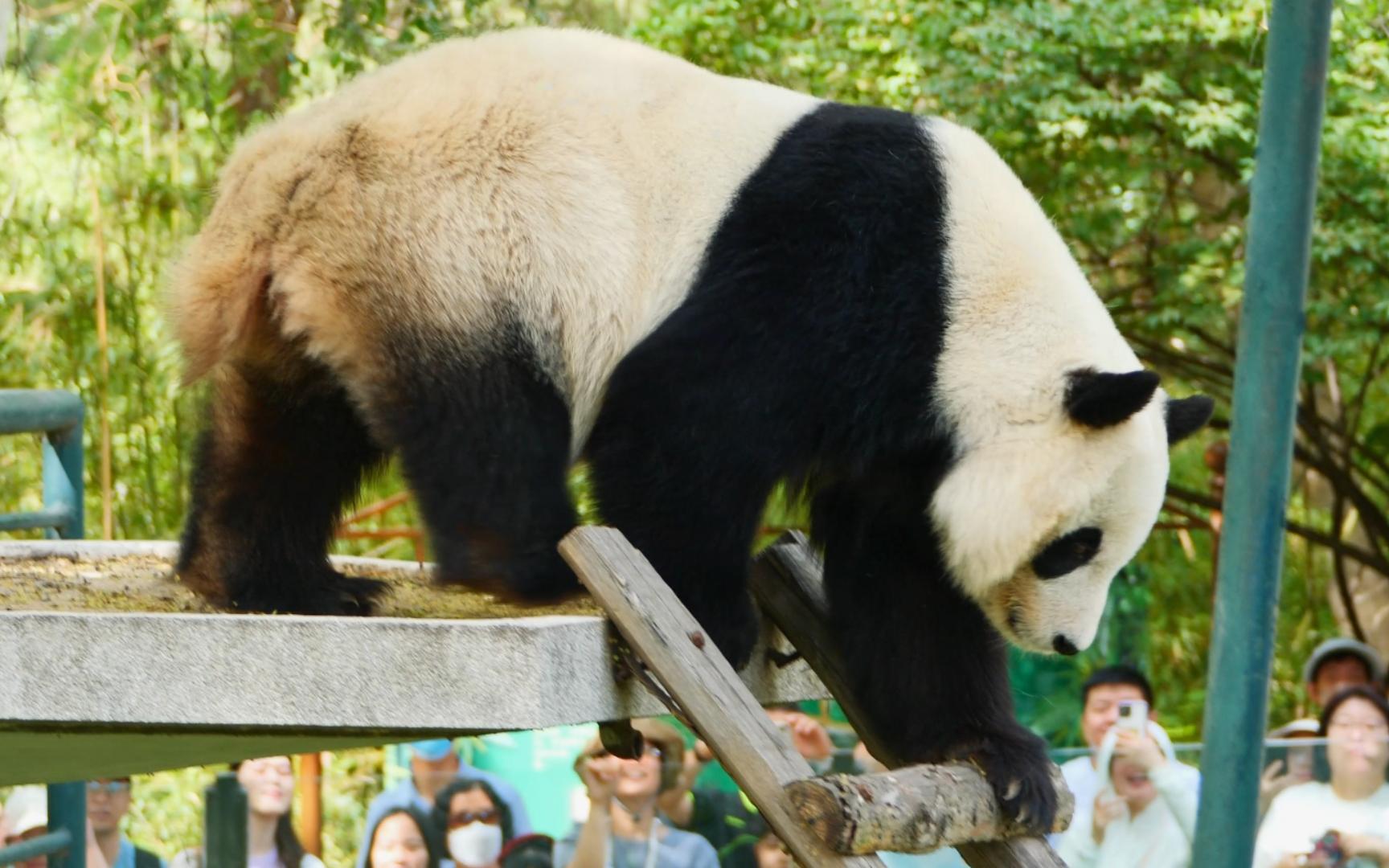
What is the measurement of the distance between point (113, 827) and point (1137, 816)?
3.27 meters

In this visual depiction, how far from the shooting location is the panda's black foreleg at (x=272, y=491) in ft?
12.8

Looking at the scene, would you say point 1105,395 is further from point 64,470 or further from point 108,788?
point 108,788

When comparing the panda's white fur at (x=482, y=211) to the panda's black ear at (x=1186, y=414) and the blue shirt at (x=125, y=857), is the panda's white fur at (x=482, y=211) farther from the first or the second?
the blue shirt at (x=125, y=857)

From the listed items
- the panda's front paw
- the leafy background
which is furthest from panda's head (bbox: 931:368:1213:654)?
the leafy background

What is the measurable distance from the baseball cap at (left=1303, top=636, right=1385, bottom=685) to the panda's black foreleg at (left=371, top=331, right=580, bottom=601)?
173 inches

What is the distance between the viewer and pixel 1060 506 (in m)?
3.68

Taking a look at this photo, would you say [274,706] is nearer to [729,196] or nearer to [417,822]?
[729,196]

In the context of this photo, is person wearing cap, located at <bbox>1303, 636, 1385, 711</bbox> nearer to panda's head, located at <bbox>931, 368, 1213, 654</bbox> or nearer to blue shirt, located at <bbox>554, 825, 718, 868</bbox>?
blue shirt, located at <bbox>554, 825, 718, 868</bbox>

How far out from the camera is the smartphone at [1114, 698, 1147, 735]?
17.9 feet

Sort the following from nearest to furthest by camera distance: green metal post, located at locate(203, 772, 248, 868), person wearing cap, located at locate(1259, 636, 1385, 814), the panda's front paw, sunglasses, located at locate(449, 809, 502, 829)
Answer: the panda's front paw → sunglasses, located at locate(449, 809, 502, 829) → green metal post, located at locate(203, 772, 248, 868) → person wearing cap, located at locate(1259, 636, 1385, 814)

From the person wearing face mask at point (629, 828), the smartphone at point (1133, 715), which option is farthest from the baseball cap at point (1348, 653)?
the person wearing face mask at point (629, 828)

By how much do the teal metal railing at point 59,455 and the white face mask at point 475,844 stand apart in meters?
1.56

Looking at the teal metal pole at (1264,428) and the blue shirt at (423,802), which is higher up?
the teal metal pole at (1264,428)

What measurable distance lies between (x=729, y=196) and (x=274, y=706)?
1.42 m
